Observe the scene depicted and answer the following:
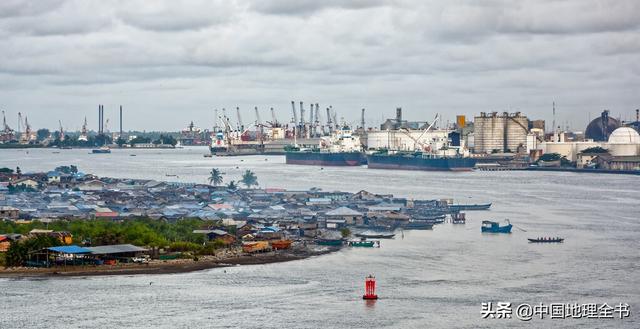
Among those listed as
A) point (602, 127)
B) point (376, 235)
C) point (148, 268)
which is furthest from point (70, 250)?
point (602, 127)

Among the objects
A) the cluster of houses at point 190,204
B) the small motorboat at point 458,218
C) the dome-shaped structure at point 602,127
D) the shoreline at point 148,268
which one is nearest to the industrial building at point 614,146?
the dome-shaped structure at point 602,127

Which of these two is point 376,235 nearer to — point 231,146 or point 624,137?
point 624,137

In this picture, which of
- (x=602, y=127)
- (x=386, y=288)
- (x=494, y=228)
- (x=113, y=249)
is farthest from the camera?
(x=602, y=127)

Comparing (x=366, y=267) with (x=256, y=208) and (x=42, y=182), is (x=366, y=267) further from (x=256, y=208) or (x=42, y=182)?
(x=42, y=182)

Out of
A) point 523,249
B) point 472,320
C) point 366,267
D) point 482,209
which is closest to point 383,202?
point 482,209

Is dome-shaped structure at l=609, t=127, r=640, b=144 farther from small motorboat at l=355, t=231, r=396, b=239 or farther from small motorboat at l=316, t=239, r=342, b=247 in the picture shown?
small motorboat at l=316, t=239, r=342, b=247

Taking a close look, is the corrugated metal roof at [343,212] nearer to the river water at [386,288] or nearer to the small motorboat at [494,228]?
the river water at [386,288]

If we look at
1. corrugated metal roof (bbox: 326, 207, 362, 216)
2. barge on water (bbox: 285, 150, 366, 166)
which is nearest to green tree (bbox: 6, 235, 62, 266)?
corrugated metal roof (bbox: 326, 207, 362, 216)
